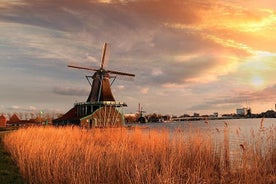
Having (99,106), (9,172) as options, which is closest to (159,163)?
(9,172)

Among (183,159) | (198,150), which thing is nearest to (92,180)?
(183,159)

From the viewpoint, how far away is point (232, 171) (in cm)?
710

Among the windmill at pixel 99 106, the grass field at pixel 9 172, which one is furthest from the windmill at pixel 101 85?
the grass field at pixel 9 172

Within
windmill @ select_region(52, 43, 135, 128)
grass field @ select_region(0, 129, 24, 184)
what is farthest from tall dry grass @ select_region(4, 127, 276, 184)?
windmill @ select_region(52, 43, 135, 128)

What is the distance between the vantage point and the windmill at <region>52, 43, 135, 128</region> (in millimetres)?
34688

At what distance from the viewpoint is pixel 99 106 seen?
117ft

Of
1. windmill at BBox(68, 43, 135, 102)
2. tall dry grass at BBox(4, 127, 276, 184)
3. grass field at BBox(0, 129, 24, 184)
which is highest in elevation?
windmill at BBox(68, 43, 135, 102)

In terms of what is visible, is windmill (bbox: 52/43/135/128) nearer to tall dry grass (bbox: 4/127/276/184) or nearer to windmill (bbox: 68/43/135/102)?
windmill (bbox: 68/43/135/102)

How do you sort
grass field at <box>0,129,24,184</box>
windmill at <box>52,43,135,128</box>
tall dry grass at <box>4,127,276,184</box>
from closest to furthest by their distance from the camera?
tall dry grass at <box>4,127,276,184</box>, grass field at <box>0,129,24,184</box>, windmill at <box>52,43,135,128</box>

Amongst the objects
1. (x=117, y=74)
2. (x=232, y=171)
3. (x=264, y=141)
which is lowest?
(x=232, y=171)

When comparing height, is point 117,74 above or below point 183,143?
above

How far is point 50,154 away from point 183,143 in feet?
11.6

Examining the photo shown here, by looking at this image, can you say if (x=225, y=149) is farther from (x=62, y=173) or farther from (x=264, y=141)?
(x=62, y=173)

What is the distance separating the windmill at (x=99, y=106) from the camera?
34688 mm
